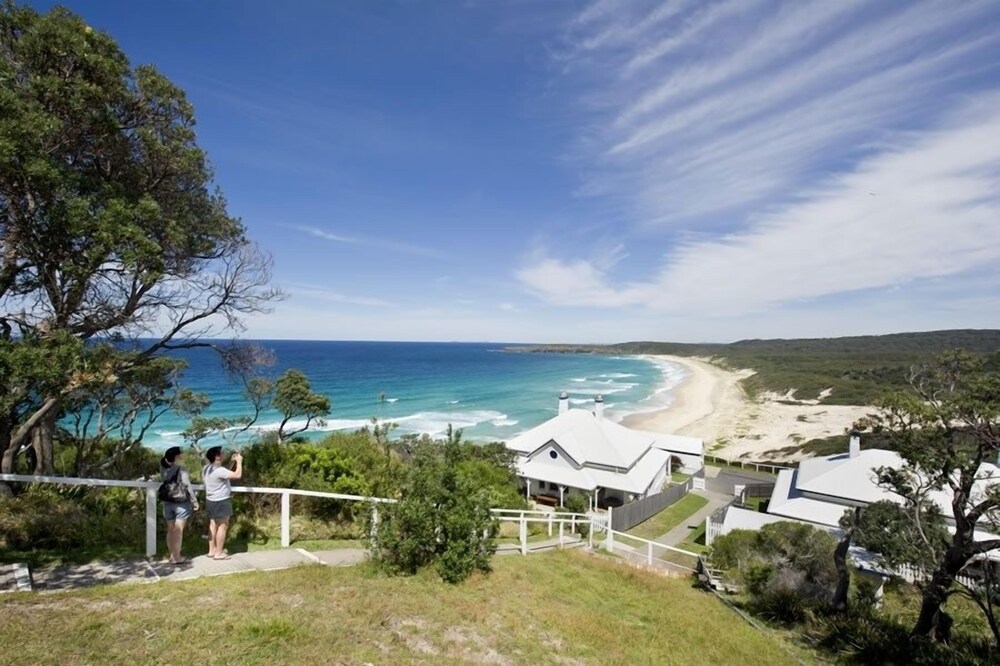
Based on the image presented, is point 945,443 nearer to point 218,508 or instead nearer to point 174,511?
point 218,508

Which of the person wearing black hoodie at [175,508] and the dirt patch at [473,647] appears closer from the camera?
the dirt patch at [473,647]

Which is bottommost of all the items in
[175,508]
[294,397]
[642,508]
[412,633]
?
[642,508]

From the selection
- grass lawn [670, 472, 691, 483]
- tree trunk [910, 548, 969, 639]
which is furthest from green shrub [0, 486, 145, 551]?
grass lawn [670, 472, 691, 483]

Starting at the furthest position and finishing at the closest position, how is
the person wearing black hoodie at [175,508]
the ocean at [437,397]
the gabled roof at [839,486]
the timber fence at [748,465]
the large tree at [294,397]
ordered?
the ocean at [437,397] < the timber fence at [748,465] < the large tree at [294,397] < the gabled roof at [839,486] < the person wearing black hoodie at [175,508]

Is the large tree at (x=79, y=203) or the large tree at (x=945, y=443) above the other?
the large tree at (x=79, y=203)

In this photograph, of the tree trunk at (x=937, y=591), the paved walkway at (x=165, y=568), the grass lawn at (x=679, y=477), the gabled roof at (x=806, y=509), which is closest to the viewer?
the paved walkway at (x=165, y=568)

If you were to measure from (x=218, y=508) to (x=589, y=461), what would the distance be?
21936mm

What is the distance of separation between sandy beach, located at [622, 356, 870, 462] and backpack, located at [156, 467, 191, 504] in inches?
1806

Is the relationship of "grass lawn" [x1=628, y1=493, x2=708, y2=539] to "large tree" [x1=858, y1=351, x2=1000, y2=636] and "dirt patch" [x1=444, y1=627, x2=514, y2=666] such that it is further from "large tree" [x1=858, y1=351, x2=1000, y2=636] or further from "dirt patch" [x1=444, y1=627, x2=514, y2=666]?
"dirt patch" [x1=444, y1=627, x2=514, y2=666]

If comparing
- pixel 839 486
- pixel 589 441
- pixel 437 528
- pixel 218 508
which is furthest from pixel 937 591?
pixel 589 441

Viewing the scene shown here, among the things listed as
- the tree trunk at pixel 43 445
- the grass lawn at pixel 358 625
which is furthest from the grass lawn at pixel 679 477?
the tree trunk at pixel 43 445

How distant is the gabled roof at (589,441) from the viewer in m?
26.5

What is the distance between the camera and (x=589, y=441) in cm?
2755

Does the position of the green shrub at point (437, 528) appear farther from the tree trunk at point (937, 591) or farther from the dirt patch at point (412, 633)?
the tree trunk at point (937, 591)
